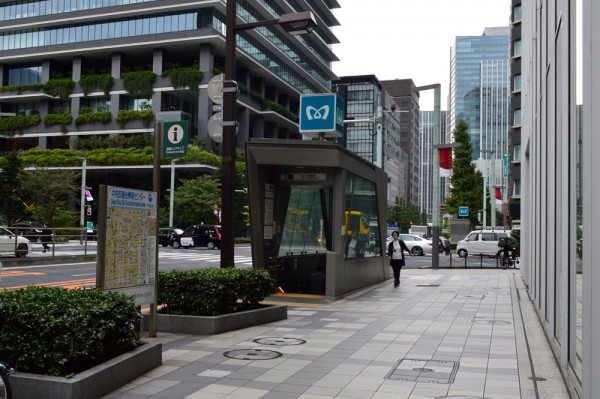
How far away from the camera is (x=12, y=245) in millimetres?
26281

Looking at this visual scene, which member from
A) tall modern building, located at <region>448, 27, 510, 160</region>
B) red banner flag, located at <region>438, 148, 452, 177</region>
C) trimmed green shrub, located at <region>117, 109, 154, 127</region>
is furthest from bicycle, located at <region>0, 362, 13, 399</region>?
tall modern building, located at <region>448, 27, 510, 160</region>

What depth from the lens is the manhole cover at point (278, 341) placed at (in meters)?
9.10

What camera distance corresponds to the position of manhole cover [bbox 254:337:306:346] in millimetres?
9102

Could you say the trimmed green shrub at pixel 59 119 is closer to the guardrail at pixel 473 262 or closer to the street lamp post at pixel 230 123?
the guardrail at pixel 473 262

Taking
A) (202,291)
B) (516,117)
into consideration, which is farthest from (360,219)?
(516,117)

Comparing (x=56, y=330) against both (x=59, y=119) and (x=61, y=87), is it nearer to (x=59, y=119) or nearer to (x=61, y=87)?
(x=59, y=119)

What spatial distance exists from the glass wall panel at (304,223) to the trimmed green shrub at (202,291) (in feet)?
18.5

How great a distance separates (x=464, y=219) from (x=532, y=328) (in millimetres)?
57382

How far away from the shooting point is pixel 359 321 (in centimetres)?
1165

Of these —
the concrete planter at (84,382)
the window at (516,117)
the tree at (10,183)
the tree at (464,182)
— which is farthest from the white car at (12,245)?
the window at (516,117)

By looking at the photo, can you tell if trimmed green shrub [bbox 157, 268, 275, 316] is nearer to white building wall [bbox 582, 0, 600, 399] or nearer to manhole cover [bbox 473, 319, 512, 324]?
manhole cover [bbox 473, 319, 512, 324]

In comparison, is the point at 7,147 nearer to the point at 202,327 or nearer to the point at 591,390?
the point at 202,327

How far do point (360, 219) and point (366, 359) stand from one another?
9194mm

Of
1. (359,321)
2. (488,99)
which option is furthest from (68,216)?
(488,99)
